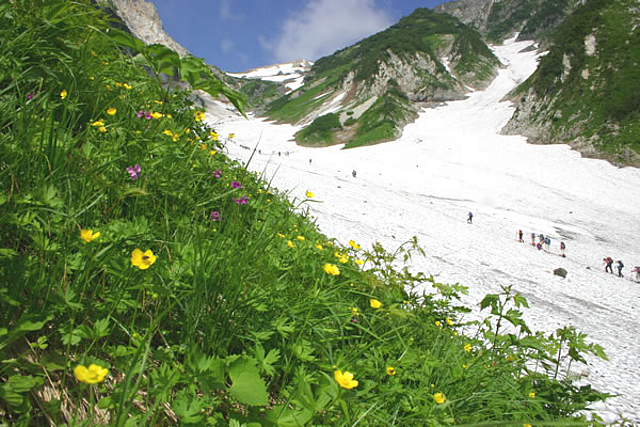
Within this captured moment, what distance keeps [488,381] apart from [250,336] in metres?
1.58

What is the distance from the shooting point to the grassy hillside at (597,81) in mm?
40656

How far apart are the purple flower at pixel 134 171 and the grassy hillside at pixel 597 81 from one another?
54172 millimetres

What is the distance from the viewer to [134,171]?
1753mm

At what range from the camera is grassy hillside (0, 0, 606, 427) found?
40.3 inches

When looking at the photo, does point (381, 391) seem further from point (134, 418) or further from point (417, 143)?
point (417, 143)

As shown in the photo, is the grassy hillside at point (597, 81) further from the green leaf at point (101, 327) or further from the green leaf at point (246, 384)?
the green leaf at point (101, 327)

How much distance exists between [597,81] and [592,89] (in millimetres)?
1760

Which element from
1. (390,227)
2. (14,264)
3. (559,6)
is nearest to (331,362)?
(14,264)

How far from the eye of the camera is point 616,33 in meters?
49.2

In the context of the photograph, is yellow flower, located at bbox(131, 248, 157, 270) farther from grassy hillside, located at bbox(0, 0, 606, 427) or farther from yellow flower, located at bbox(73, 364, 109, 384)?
yellow flower, located at bbox(73, 364, 109, 384)

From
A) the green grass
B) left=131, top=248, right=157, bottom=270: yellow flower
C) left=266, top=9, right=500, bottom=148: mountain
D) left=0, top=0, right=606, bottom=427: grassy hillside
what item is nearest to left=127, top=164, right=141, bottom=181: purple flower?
left=0, top=0, right=606, bottom=427: grassy hillside

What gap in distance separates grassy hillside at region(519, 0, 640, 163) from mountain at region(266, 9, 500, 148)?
2419cm

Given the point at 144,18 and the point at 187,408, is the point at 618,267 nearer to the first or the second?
the point at 187,408

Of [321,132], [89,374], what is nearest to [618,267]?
[89,374]
